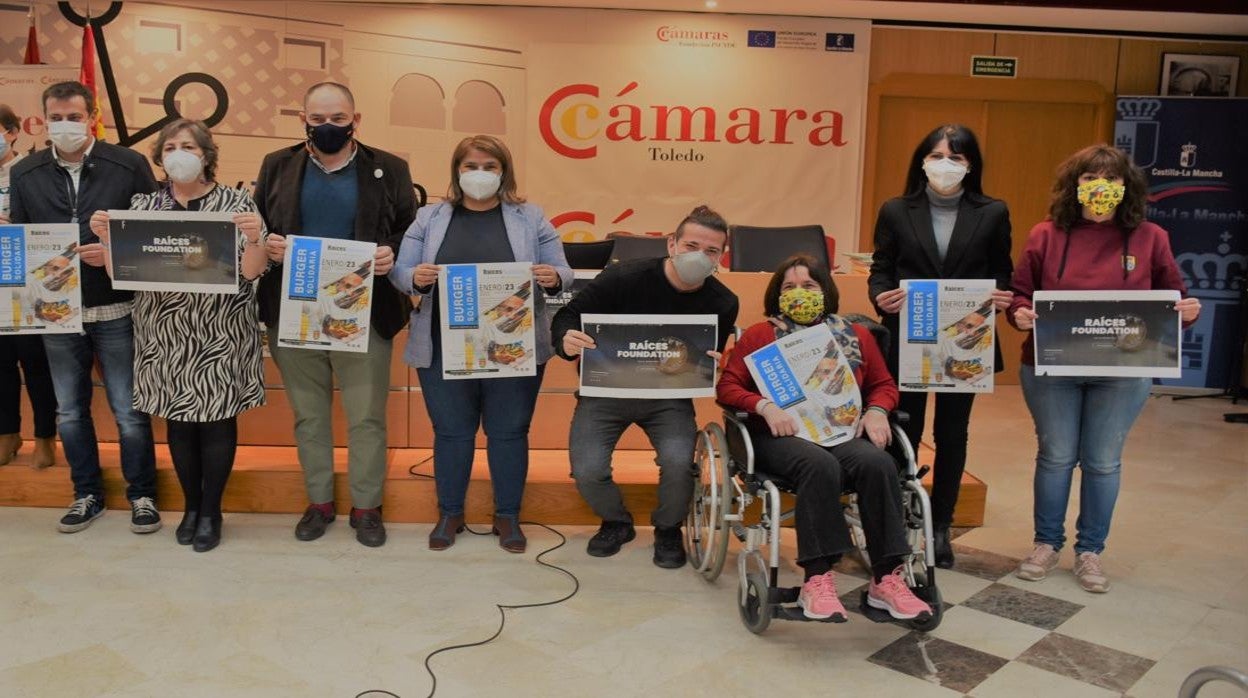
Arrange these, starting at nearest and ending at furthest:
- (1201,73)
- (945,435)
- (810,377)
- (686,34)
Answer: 1. (810,377)
2. (945,435)
3. (686,34)
4. (1201,73)

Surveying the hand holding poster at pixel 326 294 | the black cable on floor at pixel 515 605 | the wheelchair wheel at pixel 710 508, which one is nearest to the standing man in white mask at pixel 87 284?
the hand holding poster at pixel 326 294

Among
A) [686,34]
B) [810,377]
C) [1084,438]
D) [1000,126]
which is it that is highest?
[686,34]

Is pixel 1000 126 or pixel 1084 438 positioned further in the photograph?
pixel 1000 126

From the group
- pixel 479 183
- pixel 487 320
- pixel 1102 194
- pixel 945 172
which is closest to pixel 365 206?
pixel 479 183

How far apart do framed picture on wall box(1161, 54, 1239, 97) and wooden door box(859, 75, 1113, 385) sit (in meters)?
0.49

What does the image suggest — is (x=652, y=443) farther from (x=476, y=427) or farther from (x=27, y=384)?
(x=27, y=384)

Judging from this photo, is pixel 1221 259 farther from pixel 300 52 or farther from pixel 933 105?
pixel 300 52

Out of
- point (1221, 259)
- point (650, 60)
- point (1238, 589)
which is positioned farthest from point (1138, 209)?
point (1221, 259)

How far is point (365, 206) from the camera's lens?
3400 millimetres

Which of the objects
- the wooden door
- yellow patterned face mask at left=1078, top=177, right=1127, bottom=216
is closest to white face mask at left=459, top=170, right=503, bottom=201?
yellow patterned face mask at left=1078, top=177, right=1127, bottom=216

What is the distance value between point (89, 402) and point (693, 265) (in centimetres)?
226

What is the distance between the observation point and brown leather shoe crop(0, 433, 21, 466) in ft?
12.9

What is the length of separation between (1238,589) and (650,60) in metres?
4.84

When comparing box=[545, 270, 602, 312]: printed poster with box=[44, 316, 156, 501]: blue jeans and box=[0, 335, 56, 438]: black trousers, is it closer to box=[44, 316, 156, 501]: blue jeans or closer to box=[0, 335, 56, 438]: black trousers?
box=[44, 316, 156, 501]: blue jeans
